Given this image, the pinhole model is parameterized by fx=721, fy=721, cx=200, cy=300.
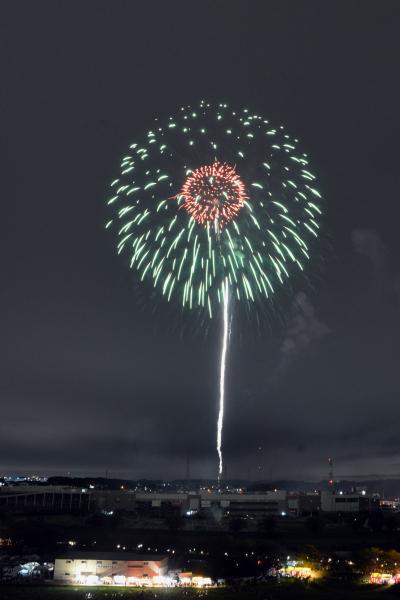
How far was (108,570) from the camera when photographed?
4991 centimetres

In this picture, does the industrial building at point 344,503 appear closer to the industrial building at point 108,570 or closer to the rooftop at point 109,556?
the rooftop at point 109,556

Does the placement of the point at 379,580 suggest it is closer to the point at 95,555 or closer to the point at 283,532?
the point at 95,555

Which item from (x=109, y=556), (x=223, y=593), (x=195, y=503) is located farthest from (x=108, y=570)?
(x=195, y=503)

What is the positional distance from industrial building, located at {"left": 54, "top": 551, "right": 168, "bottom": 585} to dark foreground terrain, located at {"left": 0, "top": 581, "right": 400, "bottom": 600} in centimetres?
190

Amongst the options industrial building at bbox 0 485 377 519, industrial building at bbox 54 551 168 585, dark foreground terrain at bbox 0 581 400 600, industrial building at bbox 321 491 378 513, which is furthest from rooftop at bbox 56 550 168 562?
industrial building at bbox 321 491 378 513

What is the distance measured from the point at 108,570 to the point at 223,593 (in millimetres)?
9142

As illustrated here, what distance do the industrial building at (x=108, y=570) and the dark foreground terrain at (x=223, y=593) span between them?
1.90m

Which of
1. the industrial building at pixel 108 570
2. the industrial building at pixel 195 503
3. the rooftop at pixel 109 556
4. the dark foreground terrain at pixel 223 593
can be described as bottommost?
the dark foreground terrain at pixel 223 593

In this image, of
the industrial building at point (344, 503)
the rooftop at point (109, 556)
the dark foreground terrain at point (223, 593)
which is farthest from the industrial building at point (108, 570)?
the industrial building at point (344, 503)

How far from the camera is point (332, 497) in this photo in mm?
109000

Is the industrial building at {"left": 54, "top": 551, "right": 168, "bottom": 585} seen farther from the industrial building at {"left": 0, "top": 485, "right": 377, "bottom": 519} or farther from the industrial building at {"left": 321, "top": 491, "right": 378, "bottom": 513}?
the industrial building at {"left": 321, "top": 491, "right": 378, "bottom": 513}

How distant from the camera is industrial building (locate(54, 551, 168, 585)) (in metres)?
49.2

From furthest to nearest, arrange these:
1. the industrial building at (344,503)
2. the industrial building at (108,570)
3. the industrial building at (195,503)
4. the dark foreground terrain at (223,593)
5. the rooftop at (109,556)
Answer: the industrial building at (344,503)
the industrial building at (195,503)
the rooftop at (109,556)
the industrial building at (108,570)
the dark foreground terrain at (223,593)

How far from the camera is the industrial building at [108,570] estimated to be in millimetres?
49159
